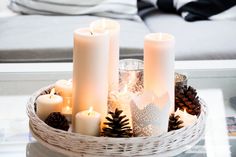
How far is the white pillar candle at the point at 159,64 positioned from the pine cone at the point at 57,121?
0.18 m

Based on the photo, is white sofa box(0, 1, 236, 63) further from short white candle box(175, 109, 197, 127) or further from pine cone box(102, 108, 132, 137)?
pine cone box(102, 108, 132, 137)

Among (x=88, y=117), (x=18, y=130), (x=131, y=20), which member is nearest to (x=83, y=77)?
(x=88, y=117)

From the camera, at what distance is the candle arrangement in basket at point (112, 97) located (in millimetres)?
843

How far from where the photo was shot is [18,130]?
42.8 inches

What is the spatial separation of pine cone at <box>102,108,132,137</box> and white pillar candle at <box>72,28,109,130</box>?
55 mm

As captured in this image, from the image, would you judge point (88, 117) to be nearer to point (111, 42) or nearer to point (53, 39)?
point (111, 42)

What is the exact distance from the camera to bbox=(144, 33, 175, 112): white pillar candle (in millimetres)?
890

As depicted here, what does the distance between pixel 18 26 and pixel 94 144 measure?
3.98ft

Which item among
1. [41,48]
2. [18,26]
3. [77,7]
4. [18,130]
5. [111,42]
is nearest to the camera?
[111,42]

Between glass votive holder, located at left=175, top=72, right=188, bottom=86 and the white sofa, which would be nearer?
glass votive holder, located at left=175, top=72, right=188, bottom=86

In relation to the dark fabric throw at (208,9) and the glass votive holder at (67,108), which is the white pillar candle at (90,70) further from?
the dark fabric throw at (208,9)

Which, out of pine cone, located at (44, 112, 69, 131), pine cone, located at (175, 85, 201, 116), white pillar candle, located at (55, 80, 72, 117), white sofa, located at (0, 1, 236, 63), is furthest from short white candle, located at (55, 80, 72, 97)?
white sofa, located at (0, 1, 236, 63)

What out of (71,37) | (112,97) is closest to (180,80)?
(112,97)

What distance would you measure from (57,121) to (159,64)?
0.76 ft
